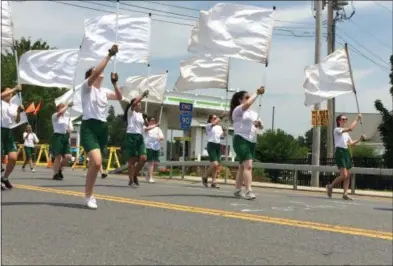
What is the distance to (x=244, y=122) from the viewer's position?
1007cm

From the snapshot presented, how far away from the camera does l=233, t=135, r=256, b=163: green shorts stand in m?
10.0

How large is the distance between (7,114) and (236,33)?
5057 millimetres

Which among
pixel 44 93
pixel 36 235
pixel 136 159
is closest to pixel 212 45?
pixel 136 159

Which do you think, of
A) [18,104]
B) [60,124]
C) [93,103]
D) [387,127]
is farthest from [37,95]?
[93,103]

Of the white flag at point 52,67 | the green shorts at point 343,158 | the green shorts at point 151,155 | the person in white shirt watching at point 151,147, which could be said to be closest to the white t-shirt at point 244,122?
the green shorts at point 343,158

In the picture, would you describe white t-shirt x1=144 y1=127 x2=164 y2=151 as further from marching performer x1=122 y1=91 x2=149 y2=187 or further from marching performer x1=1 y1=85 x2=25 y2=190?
marching performer x1=1 y1=85 x2=25 y2=190

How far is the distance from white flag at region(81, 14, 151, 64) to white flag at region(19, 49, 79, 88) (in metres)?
1.31

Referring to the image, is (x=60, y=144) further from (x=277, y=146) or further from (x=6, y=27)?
(x=277, y=146)

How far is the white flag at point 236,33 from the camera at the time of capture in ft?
40.2

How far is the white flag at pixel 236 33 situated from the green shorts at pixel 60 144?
3853 millimetres

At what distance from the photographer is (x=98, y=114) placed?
323 inches

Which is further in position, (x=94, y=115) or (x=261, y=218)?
(x=94, y=115)

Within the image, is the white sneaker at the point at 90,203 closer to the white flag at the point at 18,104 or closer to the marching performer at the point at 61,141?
the white flag at the point at 18,104

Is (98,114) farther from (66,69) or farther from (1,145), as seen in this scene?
(66,69)
